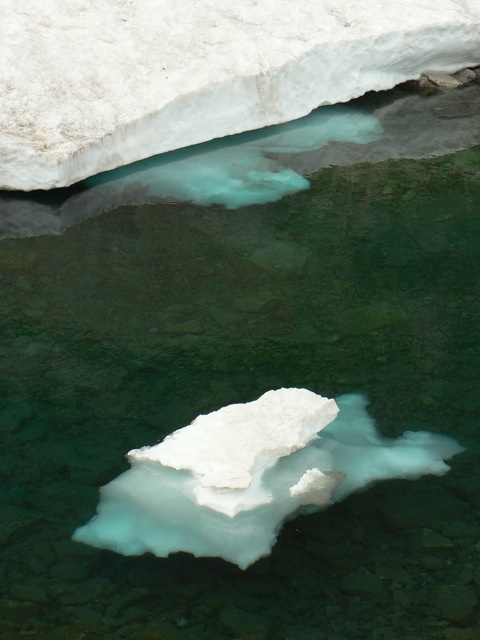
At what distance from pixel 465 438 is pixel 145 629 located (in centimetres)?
145

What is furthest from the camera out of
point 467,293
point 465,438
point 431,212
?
point 431,212

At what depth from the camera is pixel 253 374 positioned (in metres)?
4.05

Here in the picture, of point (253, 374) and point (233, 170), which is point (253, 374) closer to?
point (253, 374)

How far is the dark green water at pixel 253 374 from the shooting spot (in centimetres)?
296

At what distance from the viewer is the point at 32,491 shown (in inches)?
135

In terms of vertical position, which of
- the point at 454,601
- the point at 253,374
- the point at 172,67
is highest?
the point at 172,67

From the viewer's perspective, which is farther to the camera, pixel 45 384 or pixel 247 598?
pixel 45 384

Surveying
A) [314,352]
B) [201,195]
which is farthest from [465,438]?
[201,195]

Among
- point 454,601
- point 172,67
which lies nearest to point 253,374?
point 454,601

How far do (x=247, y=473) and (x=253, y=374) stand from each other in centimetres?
85

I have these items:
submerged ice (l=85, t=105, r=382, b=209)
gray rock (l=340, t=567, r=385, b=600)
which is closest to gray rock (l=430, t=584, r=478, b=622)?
gray rock (l=340, t=567, r=385, b=600)

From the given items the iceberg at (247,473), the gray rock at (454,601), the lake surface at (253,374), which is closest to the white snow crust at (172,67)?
the lake surface at (253,374)

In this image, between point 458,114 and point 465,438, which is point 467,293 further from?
point 458,114

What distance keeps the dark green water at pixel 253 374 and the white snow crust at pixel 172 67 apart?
49 centimetres
